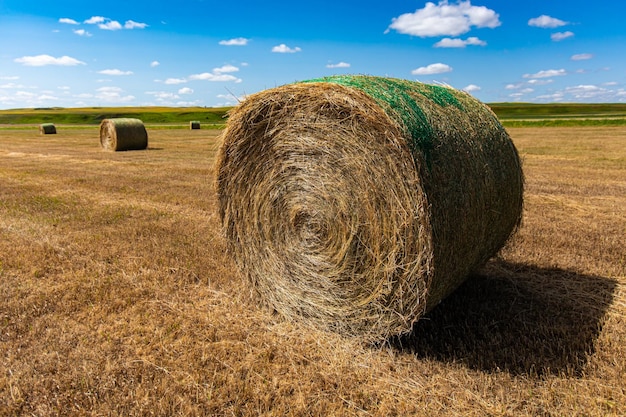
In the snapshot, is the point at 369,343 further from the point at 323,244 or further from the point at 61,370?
the point at 61,370

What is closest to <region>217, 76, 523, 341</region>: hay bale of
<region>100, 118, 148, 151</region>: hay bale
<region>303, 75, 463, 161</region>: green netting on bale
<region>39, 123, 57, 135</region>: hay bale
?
<region>303, 75, 463, 161</region>: green netting on bale

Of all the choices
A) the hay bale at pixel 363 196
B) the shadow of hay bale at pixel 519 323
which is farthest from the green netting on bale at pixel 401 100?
the shadow of hay bale at pixel 519 323

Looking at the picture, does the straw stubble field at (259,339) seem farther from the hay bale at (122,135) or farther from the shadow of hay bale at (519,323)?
the hay bale at (122,135)

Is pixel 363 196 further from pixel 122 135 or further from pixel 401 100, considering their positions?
pixel 122 135

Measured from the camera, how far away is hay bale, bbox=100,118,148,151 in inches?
832

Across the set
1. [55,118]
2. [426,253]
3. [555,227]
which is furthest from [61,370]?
[55,118]

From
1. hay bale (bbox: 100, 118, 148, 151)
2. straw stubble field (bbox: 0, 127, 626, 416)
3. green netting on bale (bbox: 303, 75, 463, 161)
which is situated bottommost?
straw stubble field (bbox: 0, 127, 626, 416)

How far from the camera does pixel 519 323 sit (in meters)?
4.34

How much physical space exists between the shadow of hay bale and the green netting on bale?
4.89 ft

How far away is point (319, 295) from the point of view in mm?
4391

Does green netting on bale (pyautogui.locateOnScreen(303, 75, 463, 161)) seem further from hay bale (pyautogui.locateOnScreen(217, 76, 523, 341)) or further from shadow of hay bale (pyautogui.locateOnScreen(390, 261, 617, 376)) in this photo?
shadow of hay bale (pyautogui.locateOnScreen(390, 261, 617, 376))

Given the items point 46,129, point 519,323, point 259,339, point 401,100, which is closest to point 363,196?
point 401,100

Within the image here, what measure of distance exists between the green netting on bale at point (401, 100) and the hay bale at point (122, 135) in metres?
18.9

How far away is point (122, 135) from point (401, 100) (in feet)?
64.4
